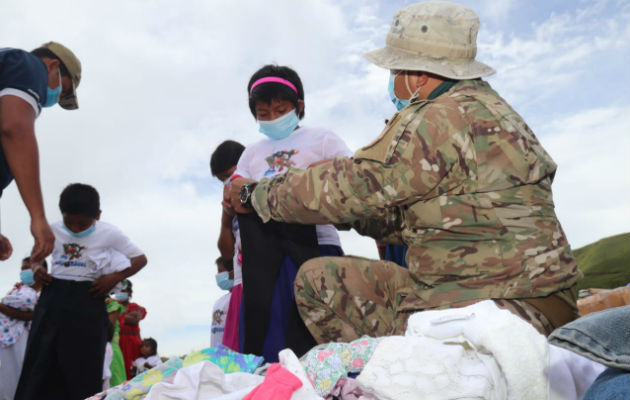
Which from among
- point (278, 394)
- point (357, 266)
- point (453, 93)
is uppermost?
point (453, 93)

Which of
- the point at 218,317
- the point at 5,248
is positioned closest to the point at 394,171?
the point at 5,248

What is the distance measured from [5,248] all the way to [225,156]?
1.66 meters

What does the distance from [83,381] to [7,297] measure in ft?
10.3

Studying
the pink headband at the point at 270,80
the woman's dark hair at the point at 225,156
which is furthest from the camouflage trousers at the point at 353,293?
the woman's dark hair at the point at 225,156

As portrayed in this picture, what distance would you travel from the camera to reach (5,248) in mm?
3270

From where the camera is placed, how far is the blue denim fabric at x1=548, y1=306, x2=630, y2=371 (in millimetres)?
1038

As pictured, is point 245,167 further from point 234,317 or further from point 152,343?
point 152,343

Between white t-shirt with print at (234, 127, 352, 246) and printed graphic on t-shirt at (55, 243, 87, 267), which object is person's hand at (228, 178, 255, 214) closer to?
white t-shirt with print at (234, 127, 352, 246)

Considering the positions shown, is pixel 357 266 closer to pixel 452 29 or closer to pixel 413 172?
pixel 413 172

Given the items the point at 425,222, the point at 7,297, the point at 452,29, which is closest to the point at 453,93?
the point at 452,29

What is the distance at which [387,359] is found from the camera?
143 cm

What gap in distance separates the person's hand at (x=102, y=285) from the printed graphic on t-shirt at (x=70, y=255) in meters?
0.21

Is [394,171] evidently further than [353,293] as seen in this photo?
No

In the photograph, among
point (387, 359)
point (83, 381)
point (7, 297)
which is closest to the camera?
point (387, 359)
